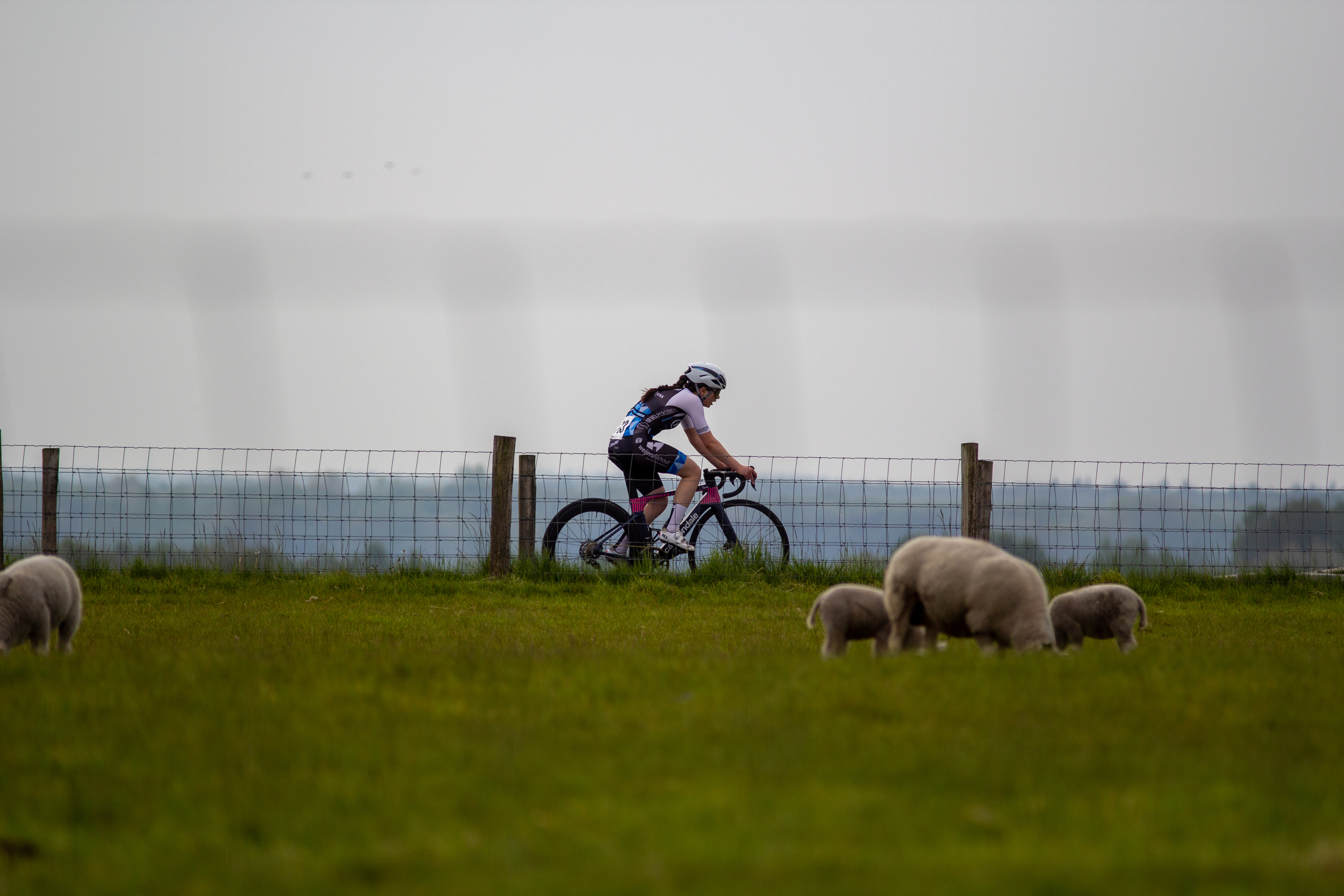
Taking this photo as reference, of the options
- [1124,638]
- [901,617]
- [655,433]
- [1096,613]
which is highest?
[655,433]

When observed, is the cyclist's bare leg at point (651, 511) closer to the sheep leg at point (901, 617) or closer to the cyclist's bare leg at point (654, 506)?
the cyclist's bare leg at point (654, 506)

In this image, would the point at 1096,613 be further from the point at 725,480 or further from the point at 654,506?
the point at 654,506

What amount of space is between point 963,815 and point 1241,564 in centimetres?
1021

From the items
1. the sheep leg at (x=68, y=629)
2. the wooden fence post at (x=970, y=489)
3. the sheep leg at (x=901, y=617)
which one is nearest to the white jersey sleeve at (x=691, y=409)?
the wooden fence post at (x=970, y=489)

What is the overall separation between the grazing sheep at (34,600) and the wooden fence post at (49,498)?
5668 mm

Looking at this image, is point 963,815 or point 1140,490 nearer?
point 963,815

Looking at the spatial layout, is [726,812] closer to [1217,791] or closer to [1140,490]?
[1217,791]

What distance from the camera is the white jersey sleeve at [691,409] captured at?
11.3 metres

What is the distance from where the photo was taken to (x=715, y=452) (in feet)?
37.6

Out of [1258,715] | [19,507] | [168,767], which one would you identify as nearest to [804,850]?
[168,767]

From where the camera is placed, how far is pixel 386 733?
12.7 ft

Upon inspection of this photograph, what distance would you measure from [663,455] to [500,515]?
1714 mm

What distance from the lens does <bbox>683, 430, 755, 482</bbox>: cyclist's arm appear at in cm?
1142

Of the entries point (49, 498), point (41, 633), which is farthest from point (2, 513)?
point (41, 633)
